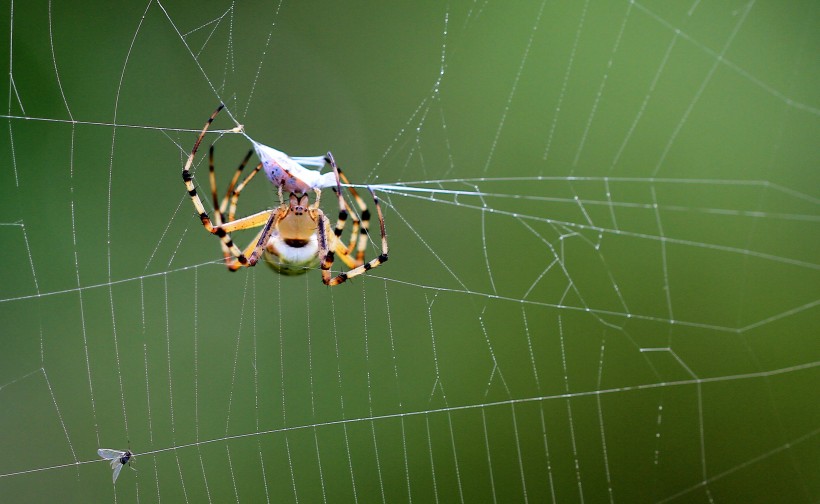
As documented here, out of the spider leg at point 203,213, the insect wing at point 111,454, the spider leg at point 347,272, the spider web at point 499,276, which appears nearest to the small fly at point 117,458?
the insect wing at point 111,454

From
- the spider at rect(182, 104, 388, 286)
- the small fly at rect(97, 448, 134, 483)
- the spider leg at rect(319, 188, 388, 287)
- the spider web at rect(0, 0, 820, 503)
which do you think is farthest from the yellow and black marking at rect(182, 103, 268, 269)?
the spider web at rect(0, 0, 820, 503)

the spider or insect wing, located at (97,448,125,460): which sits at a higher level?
the spider

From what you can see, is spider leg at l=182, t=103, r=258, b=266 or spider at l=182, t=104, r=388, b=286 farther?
spider at l=182, t=104, r=388, b=286

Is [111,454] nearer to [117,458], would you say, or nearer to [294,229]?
[117,458]

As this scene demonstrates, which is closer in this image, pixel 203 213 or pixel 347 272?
pixel 203 213

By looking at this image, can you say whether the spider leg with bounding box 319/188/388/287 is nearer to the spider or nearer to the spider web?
the spider

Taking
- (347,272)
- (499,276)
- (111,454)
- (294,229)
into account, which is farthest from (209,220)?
(499,276)

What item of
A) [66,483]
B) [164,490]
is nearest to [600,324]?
[164,490]

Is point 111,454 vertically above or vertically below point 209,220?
below

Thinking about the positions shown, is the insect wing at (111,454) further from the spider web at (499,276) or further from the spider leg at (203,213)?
the spider web at (499,276)
